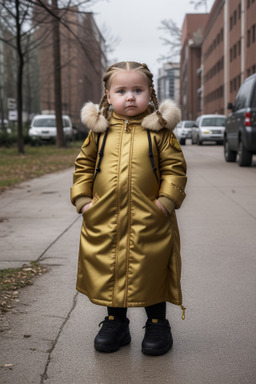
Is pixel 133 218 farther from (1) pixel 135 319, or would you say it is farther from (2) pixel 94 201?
(1) pixel 135 319

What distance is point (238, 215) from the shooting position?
8.48m

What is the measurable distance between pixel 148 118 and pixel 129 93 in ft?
0.52

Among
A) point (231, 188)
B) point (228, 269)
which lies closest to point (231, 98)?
point (231, 188)

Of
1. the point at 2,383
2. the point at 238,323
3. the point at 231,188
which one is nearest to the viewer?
the point at 2,383

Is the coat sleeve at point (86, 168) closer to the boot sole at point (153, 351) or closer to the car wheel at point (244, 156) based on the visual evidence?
the boot sole at point (153, 351)

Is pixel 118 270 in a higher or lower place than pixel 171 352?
higher

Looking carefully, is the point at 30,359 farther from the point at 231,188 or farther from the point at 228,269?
the point at 231,188

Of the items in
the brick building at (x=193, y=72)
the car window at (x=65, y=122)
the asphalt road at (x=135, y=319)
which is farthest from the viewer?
the brick building at (x=193, y=72)

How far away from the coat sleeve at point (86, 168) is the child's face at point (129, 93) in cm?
21

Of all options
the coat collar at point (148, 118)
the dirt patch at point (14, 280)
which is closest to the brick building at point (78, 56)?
the dirt patch at point (14, 280)

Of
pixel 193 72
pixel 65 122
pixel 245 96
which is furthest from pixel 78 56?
pixel 193 72

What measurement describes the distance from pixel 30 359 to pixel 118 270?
0.61m

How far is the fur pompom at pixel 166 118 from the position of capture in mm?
3271

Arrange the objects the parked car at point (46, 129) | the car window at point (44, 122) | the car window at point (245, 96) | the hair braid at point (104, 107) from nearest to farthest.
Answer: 1. the hair braid at point (104, 107)
2. the car window at point (245, 96)
3. the parked car at point (46, 129)
4. the car window at point (44, 122)
